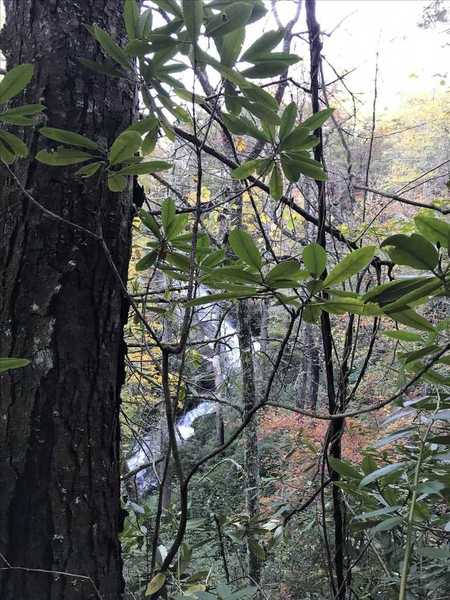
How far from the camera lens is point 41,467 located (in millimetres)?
572

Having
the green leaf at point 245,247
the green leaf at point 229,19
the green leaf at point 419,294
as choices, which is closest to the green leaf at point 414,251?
the green leaf at point 419,294

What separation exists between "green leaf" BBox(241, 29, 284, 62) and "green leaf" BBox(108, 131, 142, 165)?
0.52 ft

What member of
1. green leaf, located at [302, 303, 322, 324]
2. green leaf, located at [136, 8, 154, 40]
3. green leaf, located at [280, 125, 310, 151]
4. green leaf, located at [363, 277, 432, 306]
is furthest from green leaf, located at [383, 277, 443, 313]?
green leaf, located at [136, 8, 154, 40]

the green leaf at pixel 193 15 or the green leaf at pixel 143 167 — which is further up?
the green leaf at pixel 193 15

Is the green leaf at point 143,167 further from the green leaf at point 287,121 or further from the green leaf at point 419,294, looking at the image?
the green leaf at point 419,294

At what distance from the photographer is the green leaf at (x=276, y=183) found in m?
0.75

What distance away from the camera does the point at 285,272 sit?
1.55 feet

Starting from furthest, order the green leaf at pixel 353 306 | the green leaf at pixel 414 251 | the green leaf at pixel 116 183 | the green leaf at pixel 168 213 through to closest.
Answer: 1. the green leaf at pixel 168 213
2. the green leaf at pixel 116 183
3. the green leaf at pixel 353 306
4. the green leaf at pixel 414 251

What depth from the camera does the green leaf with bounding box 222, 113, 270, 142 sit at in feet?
2.17

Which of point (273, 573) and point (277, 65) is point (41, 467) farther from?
point (273, 573)

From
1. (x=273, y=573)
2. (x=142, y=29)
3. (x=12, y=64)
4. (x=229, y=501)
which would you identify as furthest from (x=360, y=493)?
(x=229, y=501)

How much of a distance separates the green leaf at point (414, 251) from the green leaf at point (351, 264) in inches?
2.5

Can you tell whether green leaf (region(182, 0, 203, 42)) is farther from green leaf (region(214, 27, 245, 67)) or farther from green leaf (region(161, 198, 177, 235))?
green leaf (region(161, 198, 177, 235))

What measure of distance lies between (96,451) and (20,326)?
190 millimetres
